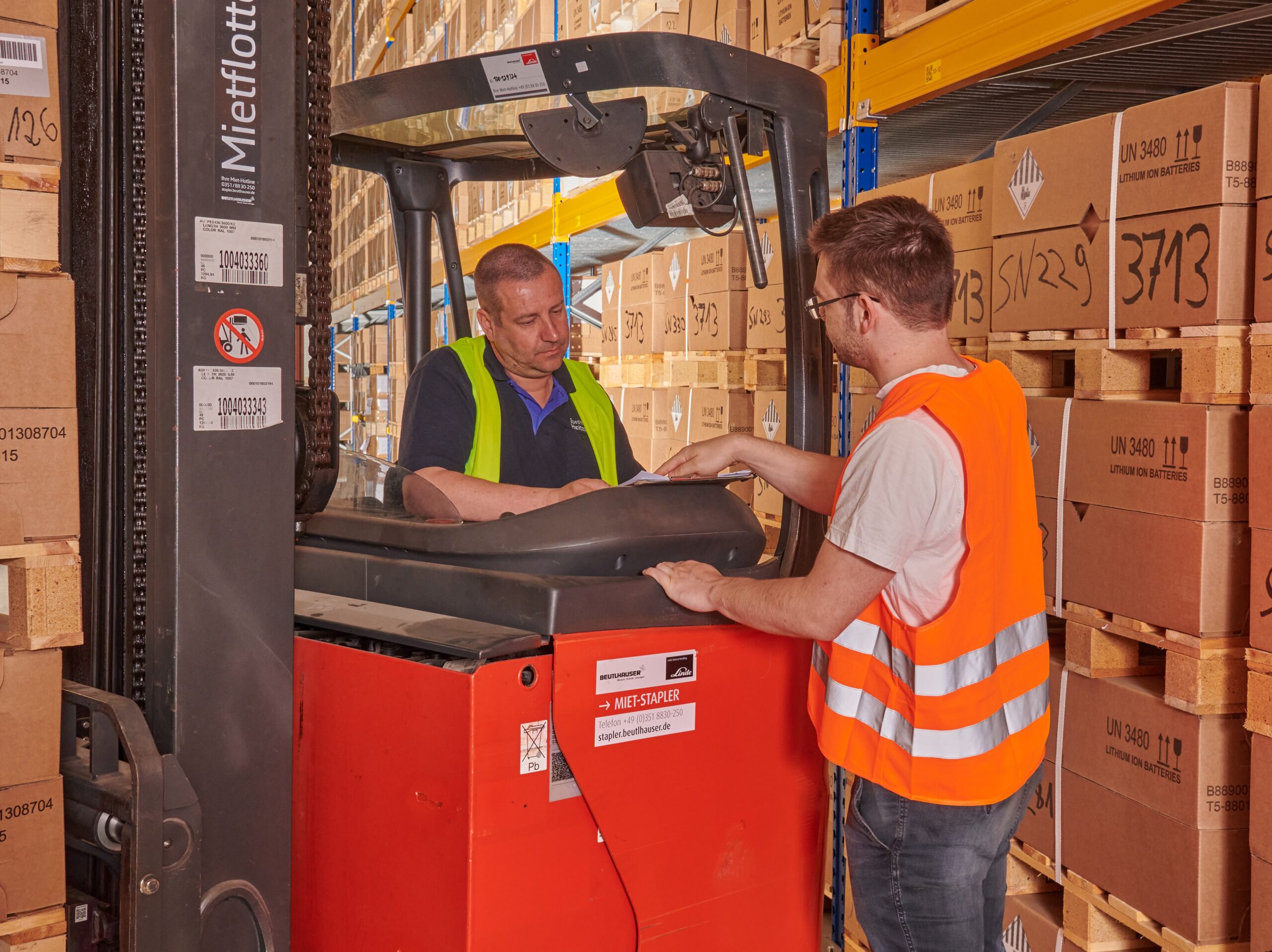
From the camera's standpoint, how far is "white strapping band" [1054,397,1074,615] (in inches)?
129

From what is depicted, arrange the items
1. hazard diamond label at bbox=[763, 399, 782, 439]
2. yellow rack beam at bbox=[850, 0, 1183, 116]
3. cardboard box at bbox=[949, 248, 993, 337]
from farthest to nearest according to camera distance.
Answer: hazard diamond label at bbox=[763, 399, 782, 439], cardboard box at bbox=[949, 248, 993, 337], yellow rack beam at bbox=[850, 0, 1183, 116]

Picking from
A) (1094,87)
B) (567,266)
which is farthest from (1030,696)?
(567,266)

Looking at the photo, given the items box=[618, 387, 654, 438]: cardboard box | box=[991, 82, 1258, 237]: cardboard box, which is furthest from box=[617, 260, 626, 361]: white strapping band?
box=[991, 82, 1258, 237]: cardboard box

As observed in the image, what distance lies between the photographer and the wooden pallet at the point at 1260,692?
2654 millimetres

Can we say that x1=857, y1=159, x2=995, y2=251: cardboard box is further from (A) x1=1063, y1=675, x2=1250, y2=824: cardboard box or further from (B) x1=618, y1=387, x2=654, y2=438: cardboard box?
(B) x1=618, y1=387, x2=654, y2=438: cardboard box

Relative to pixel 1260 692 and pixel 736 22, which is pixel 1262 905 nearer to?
pixel 1260 692

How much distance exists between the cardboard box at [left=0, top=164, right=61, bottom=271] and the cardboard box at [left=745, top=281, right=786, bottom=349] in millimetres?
3127

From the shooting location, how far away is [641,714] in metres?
2.16

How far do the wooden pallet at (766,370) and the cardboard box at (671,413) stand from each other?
575 mm

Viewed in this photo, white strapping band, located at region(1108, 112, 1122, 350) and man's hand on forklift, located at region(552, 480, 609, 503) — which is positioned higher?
white strapping band, located at region(1108, 112, 1122, 350)

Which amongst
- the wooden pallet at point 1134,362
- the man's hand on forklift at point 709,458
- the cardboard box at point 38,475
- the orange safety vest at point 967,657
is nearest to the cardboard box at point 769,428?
the wooden pallet at point 1134,362

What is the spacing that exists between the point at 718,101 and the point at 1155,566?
1657 mm

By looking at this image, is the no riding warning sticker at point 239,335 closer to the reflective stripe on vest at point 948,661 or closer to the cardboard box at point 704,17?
the reflective stripe on vest at point 948,661

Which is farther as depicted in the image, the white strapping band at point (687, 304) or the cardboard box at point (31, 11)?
the white strapping band at point (687, 304)
